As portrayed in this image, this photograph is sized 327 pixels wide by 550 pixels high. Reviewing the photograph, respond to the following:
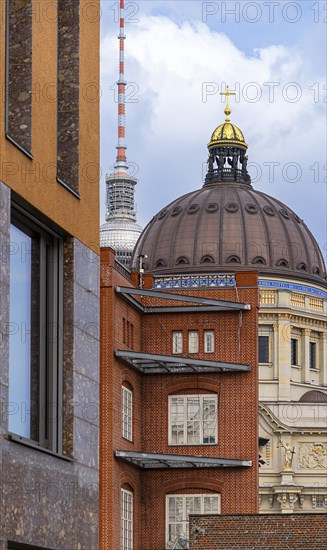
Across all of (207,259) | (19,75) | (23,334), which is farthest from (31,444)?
(207,259)

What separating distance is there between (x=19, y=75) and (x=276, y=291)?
340 feet

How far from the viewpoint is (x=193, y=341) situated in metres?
52.0

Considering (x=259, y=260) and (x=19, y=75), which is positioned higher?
(x=259, y=260)

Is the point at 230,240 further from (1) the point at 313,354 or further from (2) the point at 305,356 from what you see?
(1) the point at 313,354

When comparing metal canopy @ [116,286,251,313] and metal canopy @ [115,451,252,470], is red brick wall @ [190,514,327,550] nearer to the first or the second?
metal canopy @ [115,451,252,470]

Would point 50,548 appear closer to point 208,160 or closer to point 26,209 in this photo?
point 26,209

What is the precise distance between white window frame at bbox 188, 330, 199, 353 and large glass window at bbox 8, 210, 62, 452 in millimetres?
28629

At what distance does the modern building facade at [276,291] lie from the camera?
116 m

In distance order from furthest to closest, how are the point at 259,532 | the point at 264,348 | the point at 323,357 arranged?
1. the point at 323,357
2. the point at 264,348
3. the point at 259,532

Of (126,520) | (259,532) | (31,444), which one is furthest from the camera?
(126,520)

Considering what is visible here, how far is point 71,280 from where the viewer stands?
23531 mm

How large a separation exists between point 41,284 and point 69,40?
12.5 feet

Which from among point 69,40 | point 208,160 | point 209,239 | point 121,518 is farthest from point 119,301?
point 208,160

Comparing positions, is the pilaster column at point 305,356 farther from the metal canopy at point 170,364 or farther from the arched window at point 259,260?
the metal canopy at point 170,364
